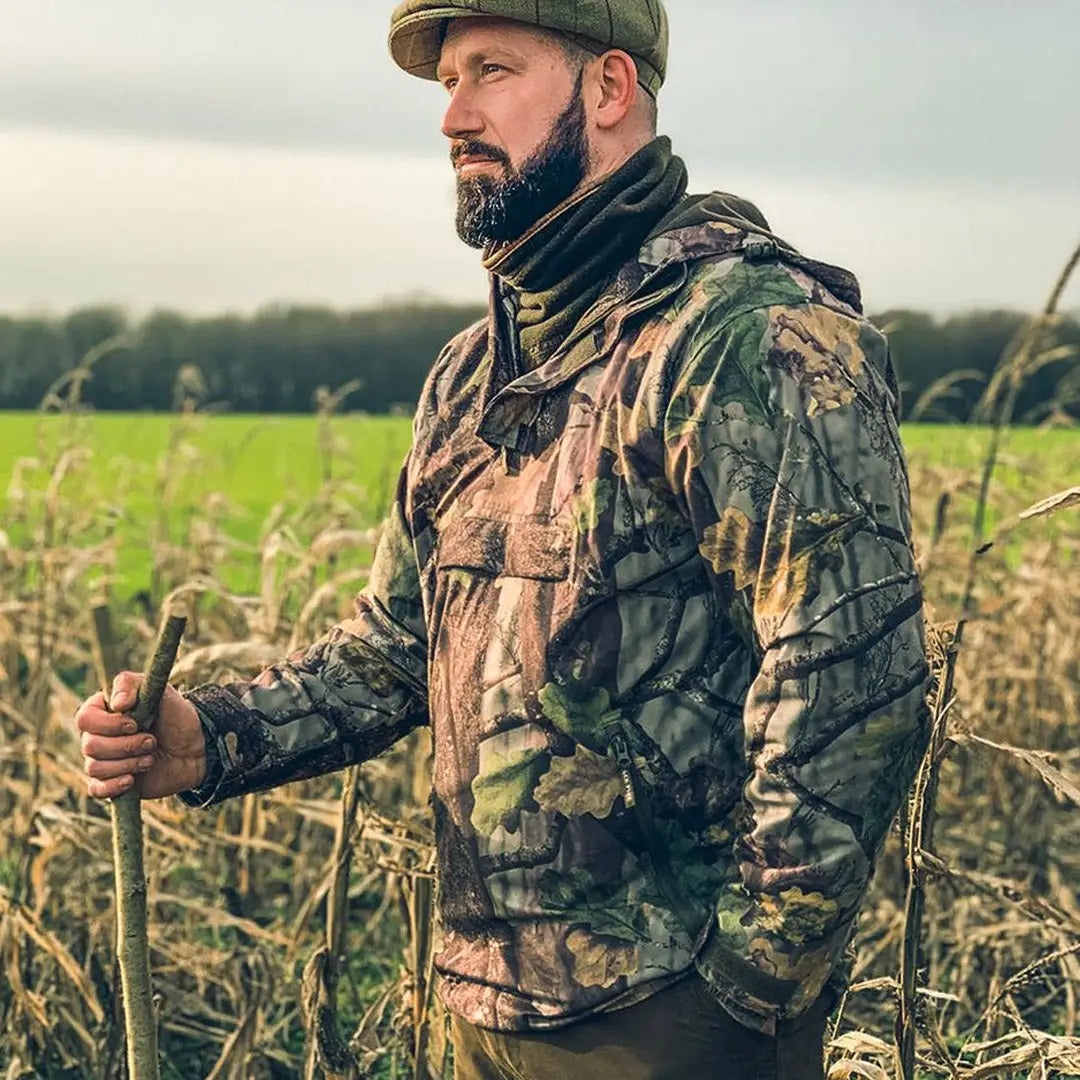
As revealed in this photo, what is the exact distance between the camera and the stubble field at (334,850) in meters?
2.95

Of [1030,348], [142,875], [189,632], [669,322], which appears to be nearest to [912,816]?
[669,322]

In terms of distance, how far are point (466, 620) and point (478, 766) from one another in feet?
0.58

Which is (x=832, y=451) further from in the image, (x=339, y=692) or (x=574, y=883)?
(x=339, y=692)

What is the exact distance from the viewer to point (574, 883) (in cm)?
219

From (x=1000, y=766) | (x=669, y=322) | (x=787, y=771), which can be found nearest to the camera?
(x=787, y=771)

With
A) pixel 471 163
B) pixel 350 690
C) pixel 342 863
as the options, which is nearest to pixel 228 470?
pixel 342 863

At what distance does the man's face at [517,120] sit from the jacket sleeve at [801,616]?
38 centimetres

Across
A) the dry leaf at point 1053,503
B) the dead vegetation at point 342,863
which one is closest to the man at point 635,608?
the dry leaf at point 1053,503

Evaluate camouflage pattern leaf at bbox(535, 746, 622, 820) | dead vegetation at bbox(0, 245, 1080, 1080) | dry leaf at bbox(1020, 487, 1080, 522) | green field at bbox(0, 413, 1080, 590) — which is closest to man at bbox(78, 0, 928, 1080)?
camouflage pattern leaf at bbox(535, 746, 622, 820)

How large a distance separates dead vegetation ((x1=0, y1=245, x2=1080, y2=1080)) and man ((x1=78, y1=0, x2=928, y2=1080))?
10.8 inches

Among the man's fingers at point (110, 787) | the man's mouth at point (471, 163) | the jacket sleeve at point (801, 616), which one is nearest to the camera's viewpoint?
the jacket sleeve at point (801, 616)

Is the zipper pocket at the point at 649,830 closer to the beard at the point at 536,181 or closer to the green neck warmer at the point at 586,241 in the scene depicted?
the green neck warmer at the point at 586,241

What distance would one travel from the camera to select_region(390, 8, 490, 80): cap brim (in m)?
2.39

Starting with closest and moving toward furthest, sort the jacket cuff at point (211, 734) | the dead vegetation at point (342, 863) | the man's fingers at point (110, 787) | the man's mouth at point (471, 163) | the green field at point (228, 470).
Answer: the man's fingers at point (110, 787)
the man's mouth at point (471, 163)
the jacket cuff at point (211, 734)
the dead vegetation at point (342, 863)
the green field at point (228, 470)
